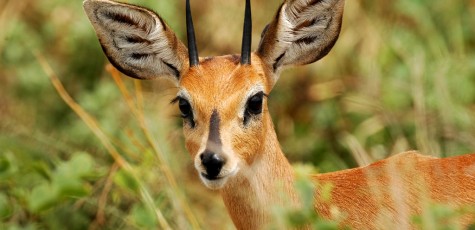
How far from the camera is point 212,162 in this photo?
4.79 m

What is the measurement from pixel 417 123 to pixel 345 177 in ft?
4.70

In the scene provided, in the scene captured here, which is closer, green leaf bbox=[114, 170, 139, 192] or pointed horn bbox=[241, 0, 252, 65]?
pointed horn bbox=[241, 0, 252, 65]

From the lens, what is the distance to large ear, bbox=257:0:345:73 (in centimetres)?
538

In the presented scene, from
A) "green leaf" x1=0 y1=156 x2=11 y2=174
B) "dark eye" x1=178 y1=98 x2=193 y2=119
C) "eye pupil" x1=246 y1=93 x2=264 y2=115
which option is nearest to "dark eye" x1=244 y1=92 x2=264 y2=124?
"eye pupil" x1=246 y1=93 x2=264 y2=115

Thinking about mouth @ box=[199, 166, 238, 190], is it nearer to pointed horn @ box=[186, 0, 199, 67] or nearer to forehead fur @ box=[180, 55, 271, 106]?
forehead fur @ box=[180, 55, 271, 106]

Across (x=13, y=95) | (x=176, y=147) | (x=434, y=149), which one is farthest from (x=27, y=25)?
(x=434, y=149)

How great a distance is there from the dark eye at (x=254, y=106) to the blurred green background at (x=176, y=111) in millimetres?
733

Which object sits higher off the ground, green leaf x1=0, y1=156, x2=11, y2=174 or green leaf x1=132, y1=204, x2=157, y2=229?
green leaf x1=0, y1=156, x2=11, y2=174

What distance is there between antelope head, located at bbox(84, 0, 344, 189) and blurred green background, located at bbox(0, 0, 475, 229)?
575mm

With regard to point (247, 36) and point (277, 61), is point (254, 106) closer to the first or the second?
point (247, 36)

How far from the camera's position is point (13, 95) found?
26.9 ft

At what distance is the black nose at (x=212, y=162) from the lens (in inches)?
189

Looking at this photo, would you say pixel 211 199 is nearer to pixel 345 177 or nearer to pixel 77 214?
pixel 77 214

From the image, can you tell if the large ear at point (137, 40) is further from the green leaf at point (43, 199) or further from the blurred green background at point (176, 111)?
the green leaf at point (43, 199)
